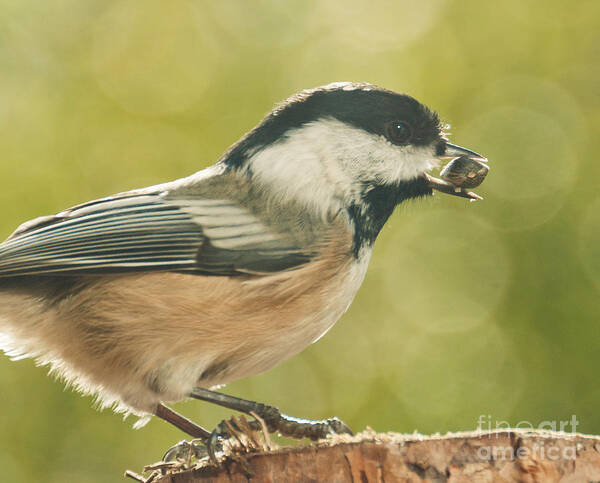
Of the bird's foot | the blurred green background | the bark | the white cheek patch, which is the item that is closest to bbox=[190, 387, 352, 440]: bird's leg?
the bird's foot

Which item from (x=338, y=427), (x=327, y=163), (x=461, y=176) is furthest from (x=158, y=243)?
(x=461, y=176)

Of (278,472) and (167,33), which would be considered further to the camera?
(167,33)

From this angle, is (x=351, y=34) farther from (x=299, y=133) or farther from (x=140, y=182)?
(x=299, y=133)

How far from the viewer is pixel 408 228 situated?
17.3 feet

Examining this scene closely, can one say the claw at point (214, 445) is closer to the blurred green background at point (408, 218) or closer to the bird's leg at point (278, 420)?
the bird's leg at point (278, 420)

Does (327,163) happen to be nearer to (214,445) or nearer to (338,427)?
(338,427)

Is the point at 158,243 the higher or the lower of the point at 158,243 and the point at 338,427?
the higher

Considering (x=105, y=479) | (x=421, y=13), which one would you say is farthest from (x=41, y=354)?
(x=421, y=13)

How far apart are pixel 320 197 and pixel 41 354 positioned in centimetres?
103

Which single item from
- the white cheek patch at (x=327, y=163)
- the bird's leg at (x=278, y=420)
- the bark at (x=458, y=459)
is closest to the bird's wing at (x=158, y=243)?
the white cheek patch at (x=327, y=163)

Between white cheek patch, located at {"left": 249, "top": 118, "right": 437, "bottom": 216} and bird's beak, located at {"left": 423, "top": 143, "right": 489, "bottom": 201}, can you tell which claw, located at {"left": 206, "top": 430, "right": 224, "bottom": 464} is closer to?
white cheek patch, located at {"left": 249, "top": 118, "right": 437, "bottom": 216}

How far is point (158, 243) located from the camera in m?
2.02

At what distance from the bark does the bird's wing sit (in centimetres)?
63

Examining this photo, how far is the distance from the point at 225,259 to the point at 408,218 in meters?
1.70
